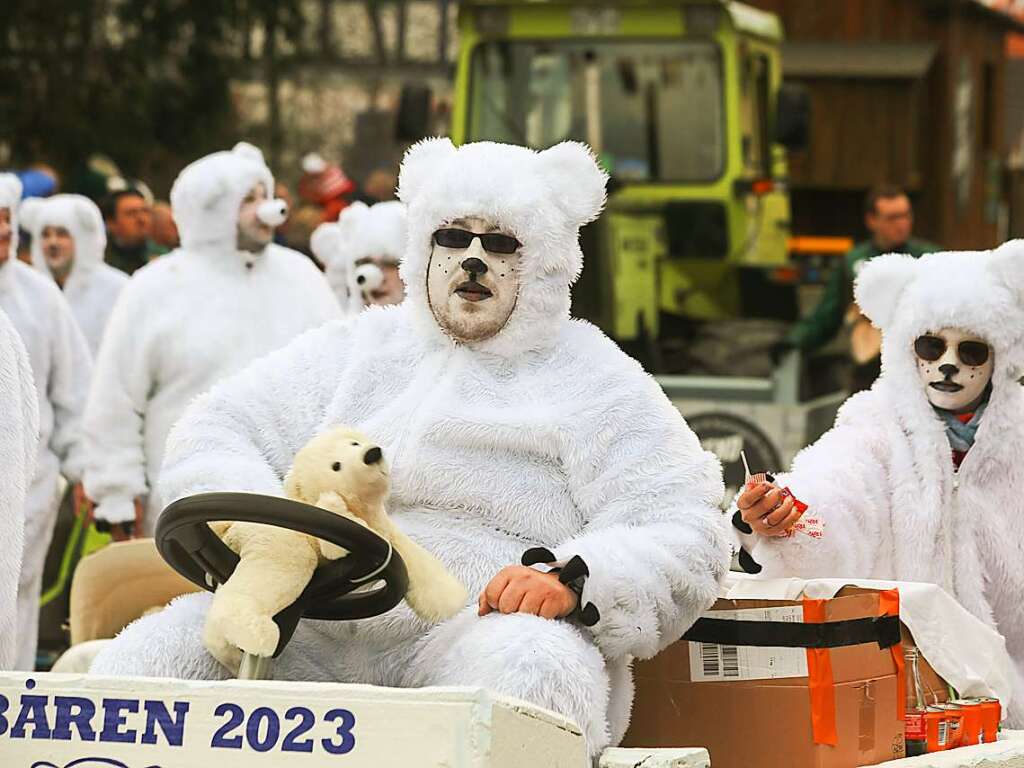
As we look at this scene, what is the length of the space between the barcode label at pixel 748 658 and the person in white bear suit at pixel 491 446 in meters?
0.29

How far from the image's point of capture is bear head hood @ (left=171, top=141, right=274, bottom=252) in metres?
8.75

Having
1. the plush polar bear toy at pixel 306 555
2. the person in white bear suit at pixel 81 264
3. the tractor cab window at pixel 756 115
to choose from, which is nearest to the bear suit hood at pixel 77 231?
the person in white bear suit at pixel 81 264

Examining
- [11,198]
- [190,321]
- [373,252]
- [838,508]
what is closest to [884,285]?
[838,508]

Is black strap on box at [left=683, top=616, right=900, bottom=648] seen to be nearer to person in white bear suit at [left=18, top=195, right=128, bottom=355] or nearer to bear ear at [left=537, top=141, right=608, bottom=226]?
bear ear at [left=537, top=141, right=608, bottom=226]

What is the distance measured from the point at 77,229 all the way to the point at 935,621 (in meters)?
7.33

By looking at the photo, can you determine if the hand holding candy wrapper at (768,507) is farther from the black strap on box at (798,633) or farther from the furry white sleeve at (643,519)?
the furry white sleeve at (643,519)

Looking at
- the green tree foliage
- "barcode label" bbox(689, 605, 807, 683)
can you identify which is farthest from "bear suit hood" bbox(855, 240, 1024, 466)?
the green tree foliage

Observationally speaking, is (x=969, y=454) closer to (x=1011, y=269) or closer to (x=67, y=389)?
(x=1011, y=269)

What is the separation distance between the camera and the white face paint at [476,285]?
4.58 m

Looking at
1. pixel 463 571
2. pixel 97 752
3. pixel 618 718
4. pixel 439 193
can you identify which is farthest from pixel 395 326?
pixel 97 752

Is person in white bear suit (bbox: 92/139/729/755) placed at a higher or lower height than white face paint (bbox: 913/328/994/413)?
higher

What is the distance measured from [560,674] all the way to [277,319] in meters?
4.86

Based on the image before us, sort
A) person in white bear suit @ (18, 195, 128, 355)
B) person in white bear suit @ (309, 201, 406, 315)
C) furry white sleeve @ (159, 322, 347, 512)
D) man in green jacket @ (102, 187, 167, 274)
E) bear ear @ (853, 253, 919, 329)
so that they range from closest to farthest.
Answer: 1. furry white sleeve @ (159, 322, 347, 512)
2. bear ear @ (853, 253, 919, 329)
3. person in white bear suit @ (309, 201, 406, 315)
4. person in white bear suit @ (18, 195, 128, 355)
5. man in green jacket @ (102, 187, 167, 274)

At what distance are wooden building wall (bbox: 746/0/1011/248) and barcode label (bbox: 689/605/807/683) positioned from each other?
609 inches
